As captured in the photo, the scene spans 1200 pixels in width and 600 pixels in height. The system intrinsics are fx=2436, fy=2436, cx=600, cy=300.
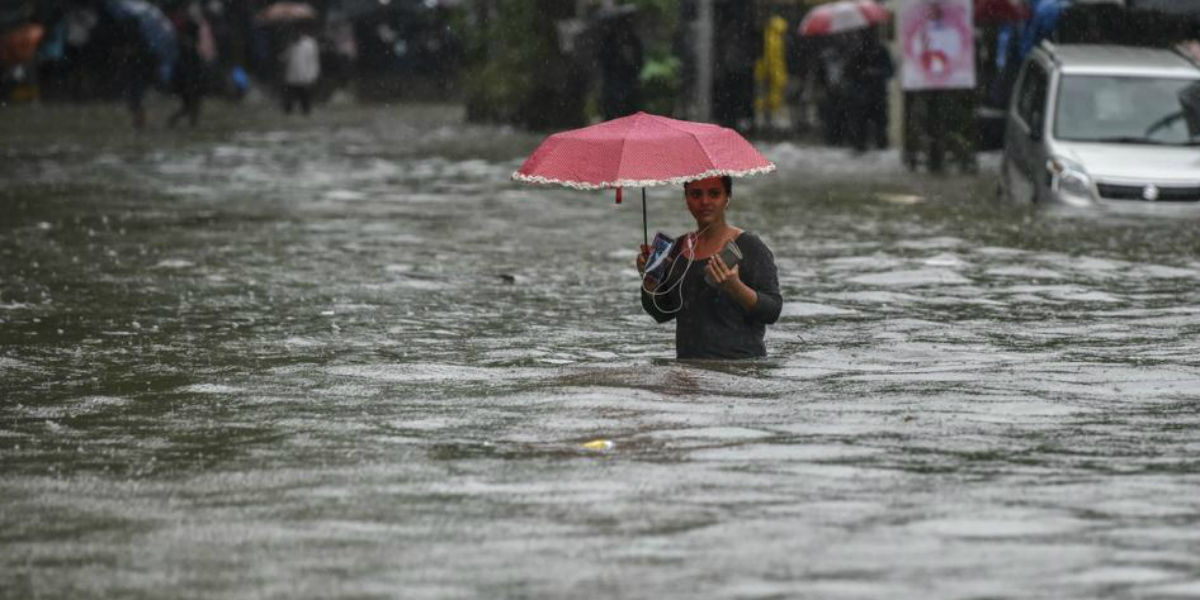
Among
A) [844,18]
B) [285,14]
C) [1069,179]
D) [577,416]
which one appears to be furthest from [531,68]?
[577,416]

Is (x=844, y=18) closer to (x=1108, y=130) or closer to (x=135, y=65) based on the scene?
(x=135, y=65)

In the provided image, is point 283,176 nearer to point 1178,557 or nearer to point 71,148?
point 71,148

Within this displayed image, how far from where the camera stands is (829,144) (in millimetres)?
33781

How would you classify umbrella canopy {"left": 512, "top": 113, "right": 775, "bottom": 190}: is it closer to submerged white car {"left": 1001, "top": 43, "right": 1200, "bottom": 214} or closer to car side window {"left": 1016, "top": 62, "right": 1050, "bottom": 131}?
submerged white car {"left": 1001, "top": 43, "right": 1200, "bottom": 214}

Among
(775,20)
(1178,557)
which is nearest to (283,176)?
(775,20)

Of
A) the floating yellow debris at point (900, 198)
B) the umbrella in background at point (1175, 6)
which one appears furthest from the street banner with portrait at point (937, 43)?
the floating yellow debris at point (900, 198)

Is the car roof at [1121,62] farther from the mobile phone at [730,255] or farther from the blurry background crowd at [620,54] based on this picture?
the mobile phone at [730,255]

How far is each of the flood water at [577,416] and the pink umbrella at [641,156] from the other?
0.88 metres

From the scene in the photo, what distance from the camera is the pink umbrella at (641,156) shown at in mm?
9898

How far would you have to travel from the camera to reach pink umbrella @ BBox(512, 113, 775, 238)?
990 centimetres

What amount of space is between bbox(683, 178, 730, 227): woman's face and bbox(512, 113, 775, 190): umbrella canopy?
113 millimetres

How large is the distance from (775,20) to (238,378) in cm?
2895

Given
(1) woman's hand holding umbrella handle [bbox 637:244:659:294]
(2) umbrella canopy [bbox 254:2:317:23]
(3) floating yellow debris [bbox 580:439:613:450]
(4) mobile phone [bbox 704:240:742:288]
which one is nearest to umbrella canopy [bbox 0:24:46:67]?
(2) umbrella canopy [bbox 254:2:317:23]

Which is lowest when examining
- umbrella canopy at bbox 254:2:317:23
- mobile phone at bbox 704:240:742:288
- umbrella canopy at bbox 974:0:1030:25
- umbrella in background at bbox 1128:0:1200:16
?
umbrella canopy at bbox 254:2:317:23
